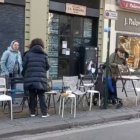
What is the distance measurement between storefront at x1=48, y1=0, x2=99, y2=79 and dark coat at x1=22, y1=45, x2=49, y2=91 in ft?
27.1

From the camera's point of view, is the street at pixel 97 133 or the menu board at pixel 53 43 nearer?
the street at pixel 97 133

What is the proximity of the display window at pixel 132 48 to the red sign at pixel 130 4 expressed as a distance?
137 cm

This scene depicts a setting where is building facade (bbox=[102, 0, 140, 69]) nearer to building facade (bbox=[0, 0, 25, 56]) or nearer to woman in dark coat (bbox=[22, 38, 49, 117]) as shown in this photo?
building facade (bbox=[0, 0, 25, 56])

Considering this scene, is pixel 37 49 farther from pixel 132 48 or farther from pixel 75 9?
pixel 132 48

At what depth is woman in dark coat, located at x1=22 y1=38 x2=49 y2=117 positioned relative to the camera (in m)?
10.7

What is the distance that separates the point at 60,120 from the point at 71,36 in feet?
32.5

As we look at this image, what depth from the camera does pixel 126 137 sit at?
9242mm

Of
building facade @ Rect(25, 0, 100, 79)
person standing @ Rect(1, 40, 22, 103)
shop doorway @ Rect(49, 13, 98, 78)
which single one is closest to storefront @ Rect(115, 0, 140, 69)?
building facade @ Rect(25, 0, 100, 79)

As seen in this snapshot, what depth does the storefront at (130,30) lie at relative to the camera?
22.3 meters

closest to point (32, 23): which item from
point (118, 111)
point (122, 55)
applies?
point (122, 55)

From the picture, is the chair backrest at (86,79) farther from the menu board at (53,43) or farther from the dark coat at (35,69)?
the menu board at (53,43)

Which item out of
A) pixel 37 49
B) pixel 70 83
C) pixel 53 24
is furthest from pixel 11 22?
pixel 37 49

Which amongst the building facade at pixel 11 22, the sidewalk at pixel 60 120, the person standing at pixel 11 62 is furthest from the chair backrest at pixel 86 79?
the building facade at pixel 11 22

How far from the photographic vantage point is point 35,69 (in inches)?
420
